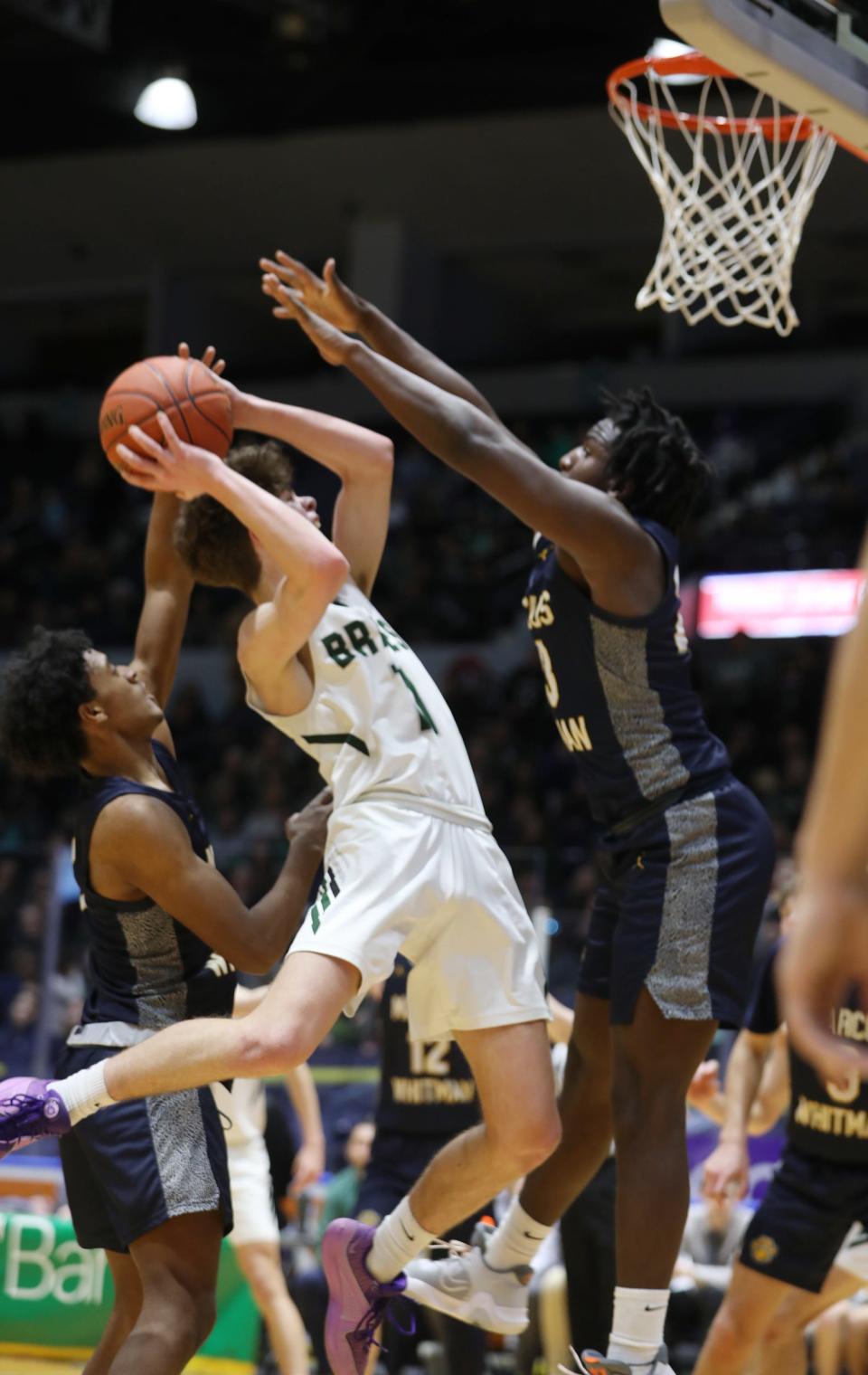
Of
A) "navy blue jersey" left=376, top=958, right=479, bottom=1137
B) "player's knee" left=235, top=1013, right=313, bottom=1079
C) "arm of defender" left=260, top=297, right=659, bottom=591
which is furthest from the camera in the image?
"navy blue jersey" left=376, top=958, right=479, bottom=1137

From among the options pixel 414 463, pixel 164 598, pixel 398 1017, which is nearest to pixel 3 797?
pixel 414 463

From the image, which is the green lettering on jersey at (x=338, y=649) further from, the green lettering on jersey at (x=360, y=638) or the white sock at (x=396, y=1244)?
the white sock at (x=396, y=1244)

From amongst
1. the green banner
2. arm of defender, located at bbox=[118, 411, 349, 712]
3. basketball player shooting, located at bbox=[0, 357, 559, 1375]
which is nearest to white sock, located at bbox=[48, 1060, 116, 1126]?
basketball player shooting, located at bbox=[0, 357, 559, 1375]

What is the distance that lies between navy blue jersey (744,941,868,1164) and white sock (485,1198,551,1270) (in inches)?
40.5

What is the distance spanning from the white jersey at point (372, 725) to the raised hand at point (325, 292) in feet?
2.34

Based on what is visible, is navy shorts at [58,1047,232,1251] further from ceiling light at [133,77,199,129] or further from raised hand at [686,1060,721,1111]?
ceiling light at [133,77,199,129]

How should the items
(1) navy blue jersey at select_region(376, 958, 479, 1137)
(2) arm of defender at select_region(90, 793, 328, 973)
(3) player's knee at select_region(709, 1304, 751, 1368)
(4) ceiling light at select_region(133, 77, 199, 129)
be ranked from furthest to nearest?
(4) ceiling light at select_region(133, 77, 199, 129)
(1) navy blue jersey at select_region(376, 958, 479, 1137)
(3) player's knee at select_region(709, 1304, 751, 1368)
(2) arm of defender at select_region(90, 793, 328, 973)

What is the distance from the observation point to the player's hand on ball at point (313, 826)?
449 centimetres

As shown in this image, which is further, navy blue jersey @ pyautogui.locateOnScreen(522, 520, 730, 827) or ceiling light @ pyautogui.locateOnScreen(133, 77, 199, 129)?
ceiling light @ pyautogui.locateOnScreen(133, 77, 199, 129)

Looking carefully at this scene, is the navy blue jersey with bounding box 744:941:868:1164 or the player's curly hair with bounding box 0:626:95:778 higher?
the player's curly hair with bounding box 0:626:95:778

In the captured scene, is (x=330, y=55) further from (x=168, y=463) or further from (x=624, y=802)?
(x=624, y=802)

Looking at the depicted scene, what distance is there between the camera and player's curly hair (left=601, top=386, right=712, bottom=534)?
4555 millimetres

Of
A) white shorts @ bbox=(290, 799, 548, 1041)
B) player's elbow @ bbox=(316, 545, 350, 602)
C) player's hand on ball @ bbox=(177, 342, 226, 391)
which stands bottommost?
white shorts @ bbox=(290, 799, 548, 1041)

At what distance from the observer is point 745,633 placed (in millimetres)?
15734
